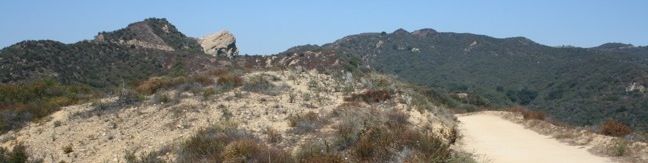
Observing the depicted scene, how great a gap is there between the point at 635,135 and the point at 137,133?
13.2 m

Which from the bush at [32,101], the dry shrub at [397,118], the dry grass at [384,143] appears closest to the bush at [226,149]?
the dry grass at [384,143]

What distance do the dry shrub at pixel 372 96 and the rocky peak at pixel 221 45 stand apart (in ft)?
212

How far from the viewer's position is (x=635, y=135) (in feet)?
56.2

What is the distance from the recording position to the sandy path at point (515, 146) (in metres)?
14.3

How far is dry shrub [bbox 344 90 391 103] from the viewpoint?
69.9 feet

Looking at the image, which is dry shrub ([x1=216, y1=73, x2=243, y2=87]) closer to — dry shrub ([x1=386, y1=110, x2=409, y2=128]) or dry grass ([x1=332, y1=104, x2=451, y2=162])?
dry shrub ([x1=386, y1=110, x2=409, y2=128])

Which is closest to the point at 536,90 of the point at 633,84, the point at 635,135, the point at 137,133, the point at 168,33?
the point at 633,84

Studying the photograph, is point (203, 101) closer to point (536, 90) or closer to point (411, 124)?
point (411, 124)

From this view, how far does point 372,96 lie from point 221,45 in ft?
222

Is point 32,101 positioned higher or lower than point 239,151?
higher

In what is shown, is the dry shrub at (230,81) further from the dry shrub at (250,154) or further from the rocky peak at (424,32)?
the rocky peak at (424,32)

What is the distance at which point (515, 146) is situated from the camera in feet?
54.6

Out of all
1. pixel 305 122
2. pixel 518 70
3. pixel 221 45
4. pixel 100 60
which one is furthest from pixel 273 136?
pixel 518 70

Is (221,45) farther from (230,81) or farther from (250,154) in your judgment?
(250,154)
